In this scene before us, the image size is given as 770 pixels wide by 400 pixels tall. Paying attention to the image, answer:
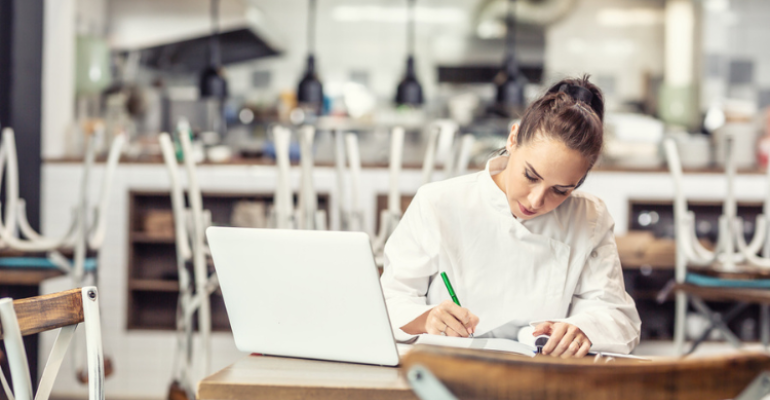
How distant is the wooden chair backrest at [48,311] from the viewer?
987 millimetres

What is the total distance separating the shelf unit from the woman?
218 centimetres

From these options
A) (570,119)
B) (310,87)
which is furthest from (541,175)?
(310,87)

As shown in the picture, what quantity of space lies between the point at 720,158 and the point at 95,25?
4814 millimetres

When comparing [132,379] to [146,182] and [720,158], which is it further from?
[720,158]

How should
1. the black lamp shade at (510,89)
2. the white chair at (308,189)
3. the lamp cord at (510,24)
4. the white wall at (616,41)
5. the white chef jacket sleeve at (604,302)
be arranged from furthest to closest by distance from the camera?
1. the white wall at (616,41)
2. the lamp cord at (510,24)
3. the black lamp shade at (510,89)
4. the white chair at (308,189)
5. the white chef jacket sleeve at (604,302)

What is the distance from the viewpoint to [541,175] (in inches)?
47.5

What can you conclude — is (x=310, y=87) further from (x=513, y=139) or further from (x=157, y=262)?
(x=513, y=139)

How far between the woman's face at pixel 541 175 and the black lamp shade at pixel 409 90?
117 inches

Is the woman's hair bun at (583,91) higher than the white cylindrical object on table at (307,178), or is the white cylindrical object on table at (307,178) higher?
the woman's hair bun at (583,91)

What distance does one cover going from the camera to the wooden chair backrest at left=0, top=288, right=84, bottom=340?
987 mm

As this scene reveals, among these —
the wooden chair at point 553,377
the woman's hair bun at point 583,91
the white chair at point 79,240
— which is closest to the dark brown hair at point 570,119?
the woman's hair bun at point 583,91

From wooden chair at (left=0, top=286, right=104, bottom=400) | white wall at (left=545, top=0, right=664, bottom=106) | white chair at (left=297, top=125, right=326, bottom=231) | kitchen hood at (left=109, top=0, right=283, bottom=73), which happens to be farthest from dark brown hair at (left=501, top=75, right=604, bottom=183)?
white wall at (left=545, top=0, right=664, bottom=106)

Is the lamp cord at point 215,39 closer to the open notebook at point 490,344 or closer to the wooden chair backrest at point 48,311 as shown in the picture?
the wooden chair backrest at point 48,311

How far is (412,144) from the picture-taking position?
20.1 ft
